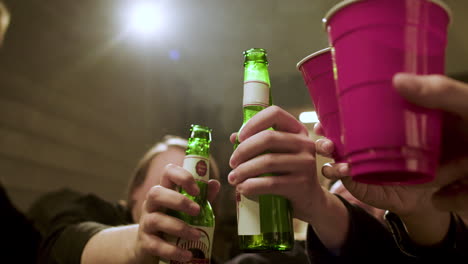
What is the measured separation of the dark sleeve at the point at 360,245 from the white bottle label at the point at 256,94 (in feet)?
1.19

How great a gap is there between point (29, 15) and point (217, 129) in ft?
6.45

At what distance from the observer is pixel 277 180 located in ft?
2.03

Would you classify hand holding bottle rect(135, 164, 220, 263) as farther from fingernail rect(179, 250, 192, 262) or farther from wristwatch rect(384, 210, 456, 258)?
wristwatch rect(384, 210, 456, 258)

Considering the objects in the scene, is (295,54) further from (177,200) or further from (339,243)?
(177,200)

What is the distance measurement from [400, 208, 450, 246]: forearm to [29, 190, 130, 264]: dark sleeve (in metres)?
0.93

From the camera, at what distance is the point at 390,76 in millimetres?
382

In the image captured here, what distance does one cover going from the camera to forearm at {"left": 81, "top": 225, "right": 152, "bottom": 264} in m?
0.84

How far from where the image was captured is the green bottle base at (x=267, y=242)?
2.26 ft

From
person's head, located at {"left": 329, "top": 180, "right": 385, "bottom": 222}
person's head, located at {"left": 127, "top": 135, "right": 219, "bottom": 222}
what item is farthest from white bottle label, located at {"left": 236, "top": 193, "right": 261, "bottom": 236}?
person's head, located at {"left": 127, "top": 135, "right": 219, "bottom": 222}

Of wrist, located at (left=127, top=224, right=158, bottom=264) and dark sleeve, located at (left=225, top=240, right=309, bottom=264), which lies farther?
dark sleeve, located at (left=225, top=240, right=309, bottom=264)

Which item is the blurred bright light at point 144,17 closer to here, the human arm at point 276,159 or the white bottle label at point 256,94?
the white bottle label at point 256,94

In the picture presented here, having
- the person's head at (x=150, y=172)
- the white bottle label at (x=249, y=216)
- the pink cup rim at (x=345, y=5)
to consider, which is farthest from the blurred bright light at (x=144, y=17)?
the pink cup rim at (x=345, y=5)

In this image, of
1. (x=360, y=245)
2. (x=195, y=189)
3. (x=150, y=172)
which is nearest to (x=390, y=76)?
(x=195, y=189)

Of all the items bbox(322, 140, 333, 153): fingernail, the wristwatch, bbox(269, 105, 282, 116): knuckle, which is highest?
bbox(269, 105, 282, 116): knuckle
